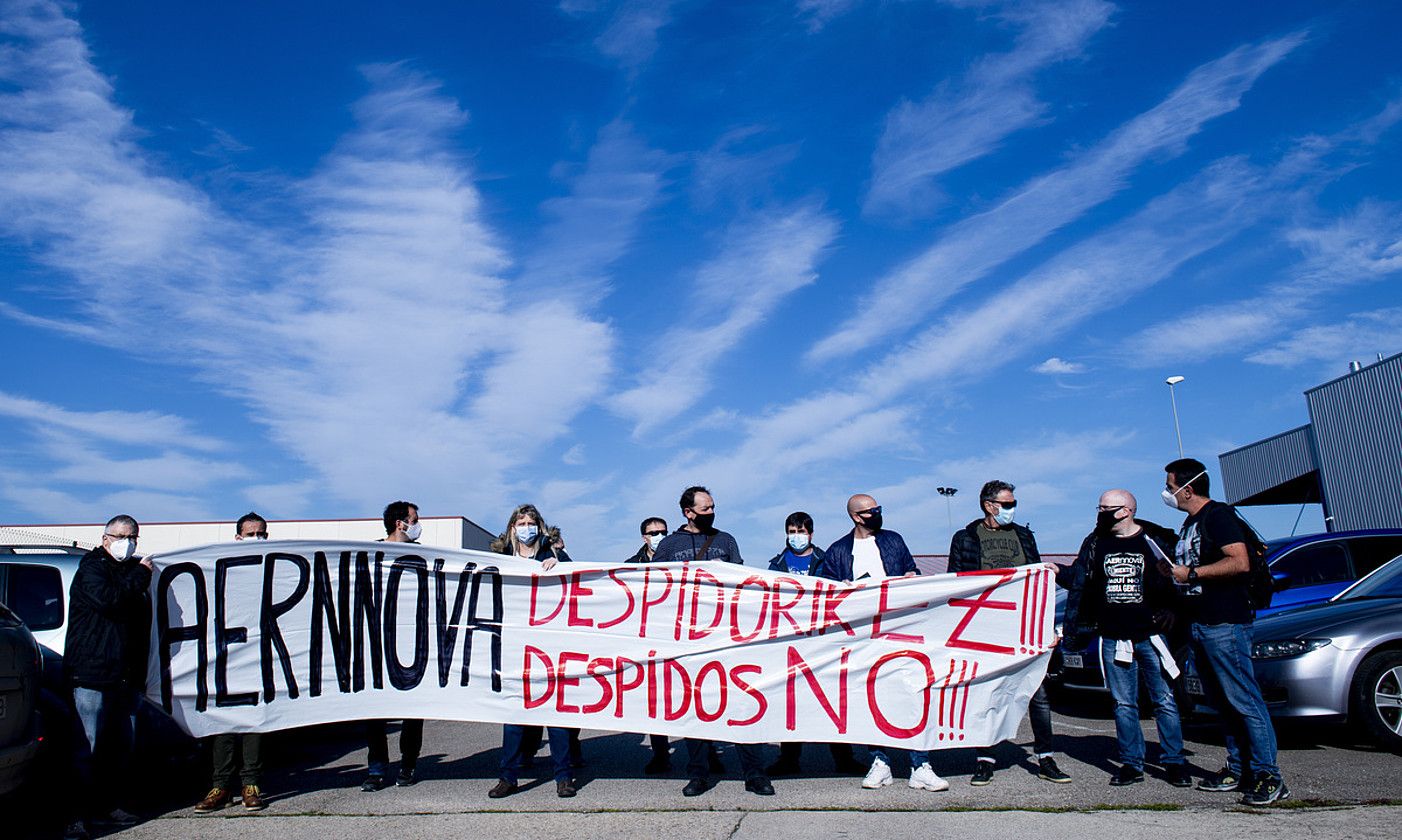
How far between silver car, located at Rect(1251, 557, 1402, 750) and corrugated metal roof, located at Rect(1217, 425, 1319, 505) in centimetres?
2666

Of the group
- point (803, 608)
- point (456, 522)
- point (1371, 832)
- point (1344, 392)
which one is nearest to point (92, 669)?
point (803, 608)

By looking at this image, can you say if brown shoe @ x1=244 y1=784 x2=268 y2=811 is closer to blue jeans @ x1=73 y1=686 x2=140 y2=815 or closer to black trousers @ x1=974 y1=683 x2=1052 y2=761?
blue jeans @ x1=73 y1=686 x2=140 y2=815

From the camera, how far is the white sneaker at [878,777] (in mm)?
6020

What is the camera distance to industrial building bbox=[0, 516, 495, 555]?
32.6 metres

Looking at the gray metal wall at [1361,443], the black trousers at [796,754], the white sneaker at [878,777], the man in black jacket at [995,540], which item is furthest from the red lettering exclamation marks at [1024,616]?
the gray metal wall at [1361,443]

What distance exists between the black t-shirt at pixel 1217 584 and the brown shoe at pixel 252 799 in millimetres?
5595

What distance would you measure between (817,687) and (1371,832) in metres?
2.90

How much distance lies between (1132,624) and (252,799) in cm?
535

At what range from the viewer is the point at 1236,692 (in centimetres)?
552

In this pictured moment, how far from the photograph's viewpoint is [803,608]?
639 cm

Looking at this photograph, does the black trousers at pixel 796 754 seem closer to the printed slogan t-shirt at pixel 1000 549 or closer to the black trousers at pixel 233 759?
the printed slogan t-shirt at pixel 1000 549

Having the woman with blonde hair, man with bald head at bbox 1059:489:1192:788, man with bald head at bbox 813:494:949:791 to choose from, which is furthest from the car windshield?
the woman with blonde hair

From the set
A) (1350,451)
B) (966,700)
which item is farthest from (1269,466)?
(966,700)

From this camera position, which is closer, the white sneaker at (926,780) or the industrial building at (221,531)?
the white sneaker at (926,780)
